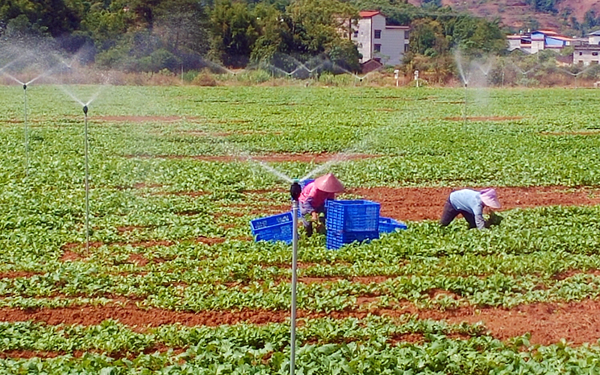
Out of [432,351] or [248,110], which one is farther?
[248,110]

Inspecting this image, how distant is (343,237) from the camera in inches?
420

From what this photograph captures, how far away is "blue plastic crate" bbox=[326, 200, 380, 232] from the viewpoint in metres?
10.6

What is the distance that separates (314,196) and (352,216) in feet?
2.21

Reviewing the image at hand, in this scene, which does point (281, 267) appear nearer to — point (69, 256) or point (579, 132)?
point (69, 256)

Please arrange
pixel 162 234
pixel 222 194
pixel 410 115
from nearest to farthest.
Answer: pixel 162 234
pixel 222 194
pixel 410 115

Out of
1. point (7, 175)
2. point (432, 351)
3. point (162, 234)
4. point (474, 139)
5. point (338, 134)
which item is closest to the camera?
point (432, 351)

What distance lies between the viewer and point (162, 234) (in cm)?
1159

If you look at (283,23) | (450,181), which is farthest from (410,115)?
(283,23)

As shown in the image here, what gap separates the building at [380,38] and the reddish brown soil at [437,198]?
81472 mm

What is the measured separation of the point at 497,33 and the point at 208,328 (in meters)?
86.8

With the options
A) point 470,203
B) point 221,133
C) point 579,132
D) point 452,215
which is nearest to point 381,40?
point 579,132

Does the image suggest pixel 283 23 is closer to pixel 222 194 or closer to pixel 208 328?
pixel 222 194

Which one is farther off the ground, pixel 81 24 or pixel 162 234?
pixel 81 24

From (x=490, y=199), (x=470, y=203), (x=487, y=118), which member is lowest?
(x=487, y=118)
